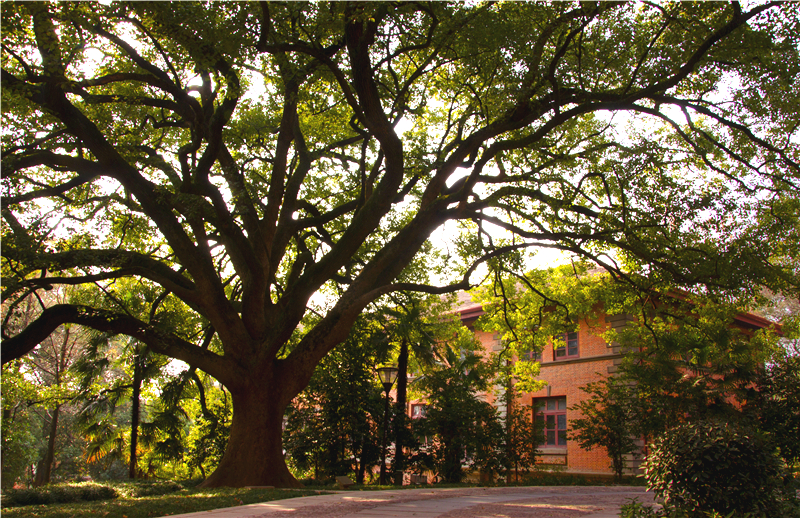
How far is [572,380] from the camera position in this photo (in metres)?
22.2

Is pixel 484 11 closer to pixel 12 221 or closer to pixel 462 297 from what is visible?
pixel 12 221

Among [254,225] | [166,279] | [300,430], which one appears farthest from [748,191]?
[300,430]

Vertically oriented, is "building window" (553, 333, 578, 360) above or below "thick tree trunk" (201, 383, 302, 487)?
above

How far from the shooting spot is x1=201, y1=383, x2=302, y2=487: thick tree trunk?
10.2 m

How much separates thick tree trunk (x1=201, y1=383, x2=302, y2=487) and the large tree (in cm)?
4

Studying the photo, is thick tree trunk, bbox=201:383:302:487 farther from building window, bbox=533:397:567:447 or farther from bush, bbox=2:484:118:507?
building window, bbox=533:397:567:447

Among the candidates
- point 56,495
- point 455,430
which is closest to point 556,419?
point 455,430

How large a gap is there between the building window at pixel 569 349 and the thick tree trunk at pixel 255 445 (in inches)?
606

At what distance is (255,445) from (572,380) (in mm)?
15601

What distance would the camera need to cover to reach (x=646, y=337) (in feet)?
48.3

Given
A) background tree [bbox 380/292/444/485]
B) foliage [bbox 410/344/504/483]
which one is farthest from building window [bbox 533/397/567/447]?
background tree [bbox 380/292/444/485]

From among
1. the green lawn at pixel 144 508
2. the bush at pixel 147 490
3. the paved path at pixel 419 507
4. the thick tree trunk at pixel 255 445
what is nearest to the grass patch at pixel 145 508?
the green lawn at pixel 144 508

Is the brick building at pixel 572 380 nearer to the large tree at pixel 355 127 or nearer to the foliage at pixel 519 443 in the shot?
the foliage at pixel 519 443

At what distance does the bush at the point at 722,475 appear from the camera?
4992mm
